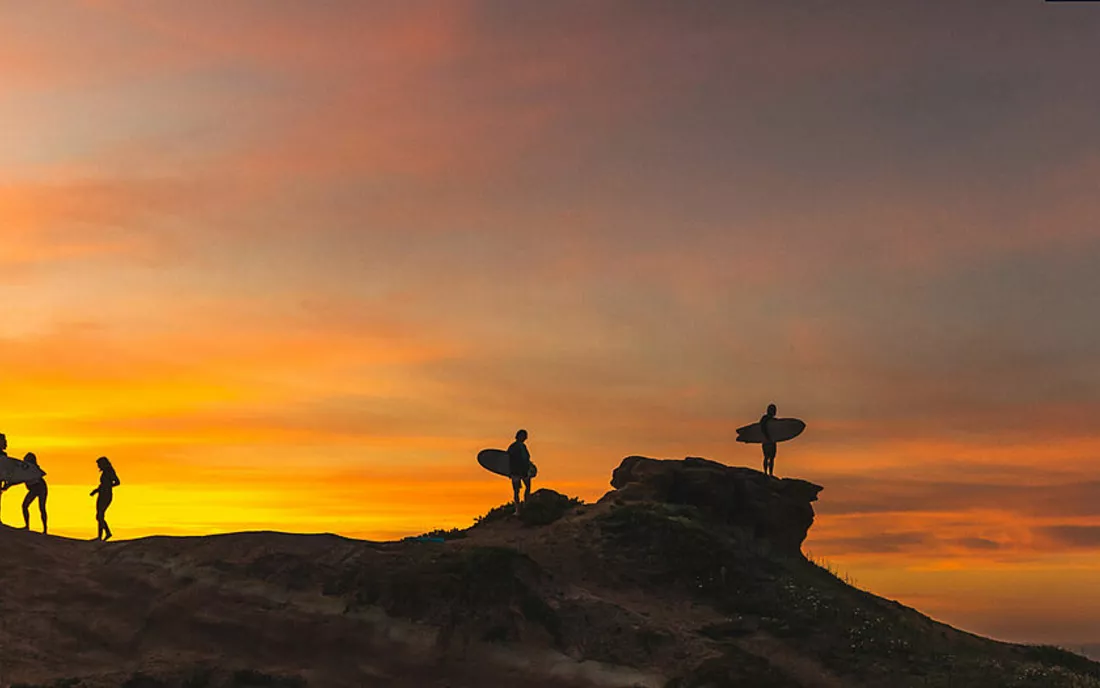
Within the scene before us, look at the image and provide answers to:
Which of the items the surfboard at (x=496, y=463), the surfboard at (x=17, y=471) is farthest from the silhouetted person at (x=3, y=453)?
the surfboard at (x=496, y=463)

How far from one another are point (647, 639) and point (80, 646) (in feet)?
47.2

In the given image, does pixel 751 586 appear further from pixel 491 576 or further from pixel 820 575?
pixel 491 576

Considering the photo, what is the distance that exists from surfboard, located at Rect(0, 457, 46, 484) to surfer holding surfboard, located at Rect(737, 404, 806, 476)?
24233 millimetres

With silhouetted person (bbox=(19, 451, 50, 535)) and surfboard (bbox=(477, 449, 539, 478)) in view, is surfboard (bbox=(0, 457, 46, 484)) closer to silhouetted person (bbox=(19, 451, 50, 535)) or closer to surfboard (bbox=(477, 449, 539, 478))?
silhouetted person (bbox=(19, 451, 50, 535))

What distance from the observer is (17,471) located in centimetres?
3559

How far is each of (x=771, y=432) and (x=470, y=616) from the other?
15.2m

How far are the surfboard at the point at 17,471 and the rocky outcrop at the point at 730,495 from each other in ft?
61.0

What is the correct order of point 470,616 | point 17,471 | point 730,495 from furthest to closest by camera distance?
1. point 730,495
2. point 17,471
3. point 470,616

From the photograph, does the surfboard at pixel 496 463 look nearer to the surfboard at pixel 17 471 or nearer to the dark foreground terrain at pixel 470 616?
the dark foreground terrain at pixel 470 616

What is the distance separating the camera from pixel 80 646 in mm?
28141

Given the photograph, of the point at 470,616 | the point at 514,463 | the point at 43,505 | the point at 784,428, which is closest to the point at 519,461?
the point at 514,463

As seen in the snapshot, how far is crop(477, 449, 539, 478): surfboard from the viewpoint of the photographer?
37.4 metres

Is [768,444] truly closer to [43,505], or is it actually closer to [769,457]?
[769,457]

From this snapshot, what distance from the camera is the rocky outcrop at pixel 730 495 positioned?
39.1 meters
